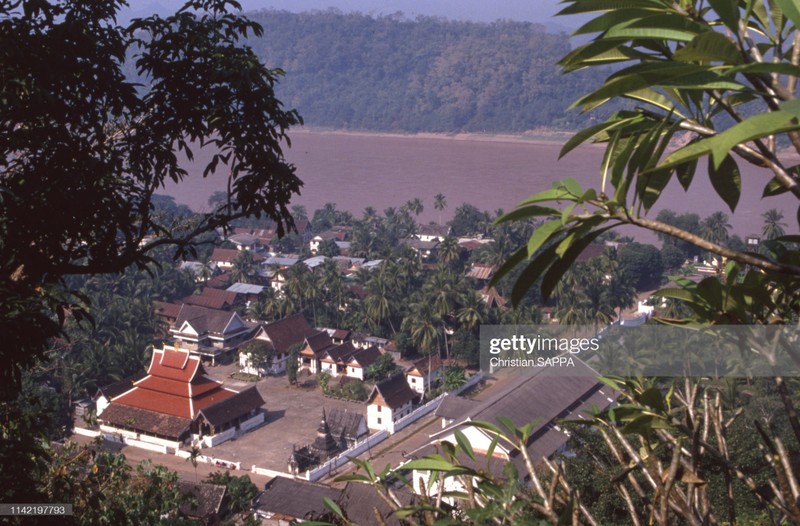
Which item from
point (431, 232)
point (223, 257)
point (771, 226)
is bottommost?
point (223, 257)

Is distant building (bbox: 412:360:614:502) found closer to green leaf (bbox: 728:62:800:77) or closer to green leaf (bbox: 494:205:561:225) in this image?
A: green leaf (bbox: 494:205:561:225)

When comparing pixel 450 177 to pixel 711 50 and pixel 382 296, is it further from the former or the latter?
pixel 711 50

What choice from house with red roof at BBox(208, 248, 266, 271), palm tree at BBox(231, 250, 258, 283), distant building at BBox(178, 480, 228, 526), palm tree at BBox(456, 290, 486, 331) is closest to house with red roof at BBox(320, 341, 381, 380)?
palm tree at BBox(456, 290, 486, 331)

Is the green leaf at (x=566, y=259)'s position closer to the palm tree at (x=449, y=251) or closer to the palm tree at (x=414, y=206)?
the palm tree at (x=449, y=251)

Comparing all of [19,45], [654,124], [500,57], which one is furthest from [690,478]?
[500,57]

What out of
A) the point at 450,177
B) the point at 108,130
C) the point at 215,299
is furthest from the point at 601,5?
the point at 450,177

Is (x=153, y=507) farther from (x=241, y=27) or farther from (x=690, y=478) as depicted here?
(x=690, y=478)
